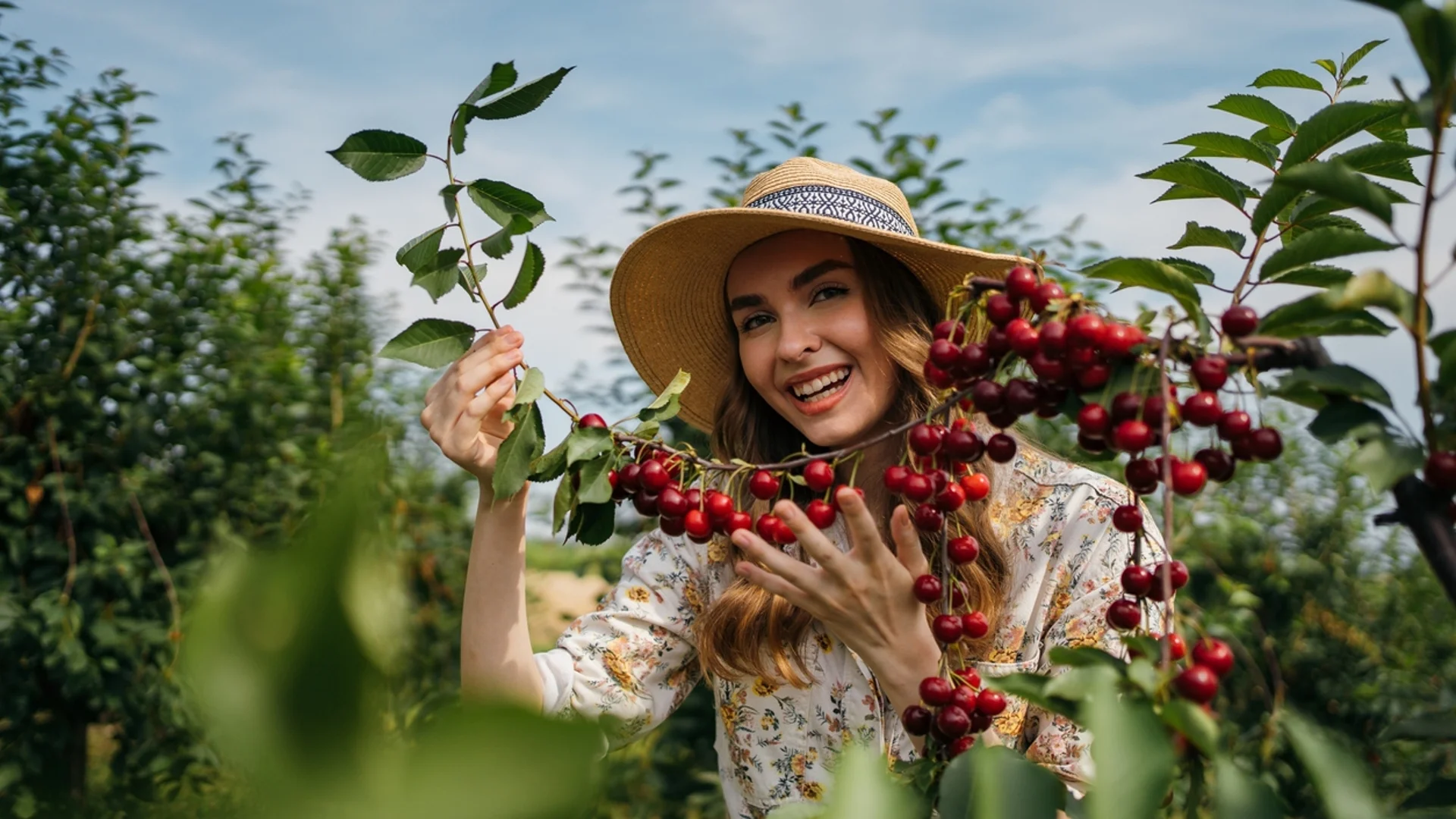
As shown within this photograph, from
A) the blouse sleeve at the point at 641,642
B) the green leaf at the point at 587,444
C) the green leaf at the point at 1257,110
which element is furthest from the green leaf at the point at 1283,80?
the blouse sleeve at the point at 641,642

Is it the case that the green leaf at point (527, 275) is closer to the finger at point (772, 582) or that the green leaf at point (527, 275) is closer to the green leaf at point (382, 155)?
the green leaf at point (382, 155)

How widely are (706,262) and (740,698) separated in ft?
2.53

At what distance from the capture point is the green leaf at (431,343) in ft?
4.09

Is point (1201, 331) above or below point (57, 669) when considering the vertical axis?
above

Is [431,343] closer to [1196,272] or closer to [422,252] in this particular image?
[422,252]

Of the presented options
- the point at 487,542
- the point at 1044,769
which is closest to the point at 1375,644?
the point at 487,542

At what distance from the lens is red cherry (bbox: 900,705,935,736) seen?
3.51ft

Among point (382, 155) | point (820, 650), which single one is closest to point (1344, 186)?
point (382, 155)

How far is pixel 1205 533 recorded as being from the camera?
430 centimetres

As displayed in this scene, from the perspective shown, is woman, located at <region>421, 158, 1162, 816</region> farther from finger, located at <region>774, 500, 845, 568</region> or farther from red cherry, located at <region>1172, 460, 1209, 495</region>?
red cherry, located at <region>1172, 460, 1209, 495</region>

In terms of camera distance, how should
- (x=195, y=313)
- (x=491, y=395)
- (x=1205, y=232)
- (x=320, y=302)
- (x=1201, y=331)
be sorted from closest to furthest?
(x=1201, y=331)
(x=1205, y=232)
(x=491, y=395)
(x=195, y=313)
(x=320, y=302)

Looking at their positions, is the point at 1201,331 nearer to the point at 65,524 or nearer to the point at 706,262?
the point at 706,262

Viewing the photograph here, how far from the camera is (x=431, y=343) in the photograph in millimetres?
1275

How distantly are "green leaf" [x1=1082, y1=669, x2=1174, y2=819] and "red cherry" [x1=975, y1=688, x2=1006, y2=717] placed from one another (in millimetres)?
523
